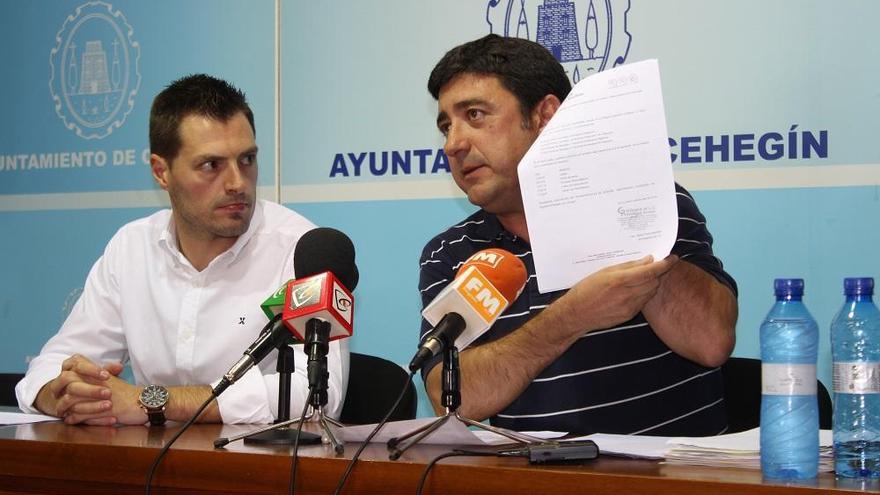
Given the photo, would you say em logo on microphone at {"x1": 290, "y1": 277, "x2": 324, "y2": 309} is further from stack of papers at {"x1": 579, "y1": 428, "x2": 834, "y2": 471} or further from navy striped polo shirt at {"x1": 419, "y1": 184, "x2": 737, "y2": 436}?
navy striped polo shirt at {"x1": 419, "y1": 184, "x2": 737, "y2": 436}

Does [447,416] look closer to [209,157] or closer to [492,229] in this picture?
[492,229]

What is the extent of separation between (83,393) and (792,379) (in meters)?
1.51

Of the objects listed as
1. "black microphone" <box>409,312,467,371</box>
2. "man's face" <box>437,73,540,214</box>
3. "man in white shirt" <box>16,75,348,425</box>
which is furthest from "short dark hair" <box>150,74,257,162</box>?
"black microphone" <box>409,312,467,371</box>

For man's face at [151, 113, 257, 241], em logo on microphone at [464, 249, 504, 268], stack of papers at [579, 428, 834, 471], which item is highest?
man's face at [151, 113, 257, 241]

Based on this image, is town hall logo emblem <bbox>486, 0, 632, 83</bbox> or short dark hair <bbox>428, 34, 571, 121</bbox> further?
town hall logo emblem <bbox>486, 0, 632, 83</bbox>

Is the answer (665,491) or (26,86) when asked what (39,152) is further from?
(665,491)

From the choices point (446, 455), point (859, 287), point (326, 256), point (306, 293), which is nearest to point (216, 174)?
point (326, 256)

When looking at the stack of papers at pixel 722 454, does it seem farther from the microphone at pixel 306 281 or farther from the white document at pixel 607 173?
the microphone at pixel 306 281

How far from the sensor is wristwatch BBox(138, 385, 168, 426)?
7.33 ft

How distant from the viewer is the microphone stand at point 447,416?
5.17ft

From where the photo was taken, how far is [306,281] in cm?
169

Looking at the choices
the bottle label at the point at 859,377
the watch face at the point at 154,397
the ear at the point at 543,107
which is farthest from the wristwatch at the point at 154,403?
the bottle label at the point at 859,377

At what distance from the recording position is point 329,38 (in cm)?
361

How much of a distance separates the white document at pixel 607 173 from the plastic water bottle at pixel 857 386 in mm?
328
